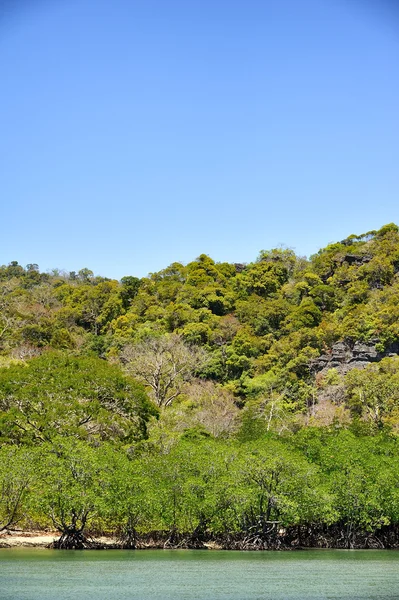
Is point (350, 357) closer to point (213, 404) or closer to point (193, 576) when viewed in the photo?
point (213, 404)

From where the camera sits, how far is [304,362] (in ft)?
239

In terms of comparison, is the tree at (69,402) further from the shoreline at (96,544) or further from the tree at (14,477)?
the shoreline at (96,544)

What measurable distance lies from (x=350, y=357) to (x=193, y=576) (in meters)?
50.8

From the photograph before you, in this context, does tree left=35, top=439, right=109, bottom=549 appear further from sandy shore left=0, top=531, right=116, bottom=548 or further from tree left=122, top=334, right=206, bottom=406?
tree left=122, top=334, right=206, bottom=406

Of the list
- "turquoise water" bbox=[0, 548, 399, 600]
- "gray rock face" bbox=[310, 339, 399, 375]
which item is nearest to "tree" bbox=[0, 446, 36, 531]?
"turquoise water" bbox=[0, 548, 399, 600]

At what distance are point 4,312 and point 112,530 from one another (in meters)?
45.4

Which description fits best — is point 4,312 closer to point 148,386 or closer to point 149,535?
point 148,386

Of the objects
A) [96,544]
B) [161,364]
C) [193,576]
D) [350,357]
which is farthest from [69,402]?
[350,357]

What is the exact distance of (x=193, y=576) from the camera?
24375 mm

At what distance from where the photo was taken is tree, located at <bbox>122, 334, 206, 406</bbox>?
60469 mm

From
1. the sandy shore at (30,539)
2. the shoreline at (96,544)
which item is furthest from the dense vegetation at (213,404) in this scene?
the sandy shore at (30,539)

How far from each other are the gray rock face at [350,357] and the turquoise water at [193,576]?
1573 inches

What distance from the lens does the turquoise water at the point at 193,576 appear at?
20.8 meters

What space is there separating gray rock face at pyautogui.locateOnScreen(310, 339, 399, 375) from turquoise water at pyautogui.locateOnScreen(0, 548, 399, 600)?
131 ft
